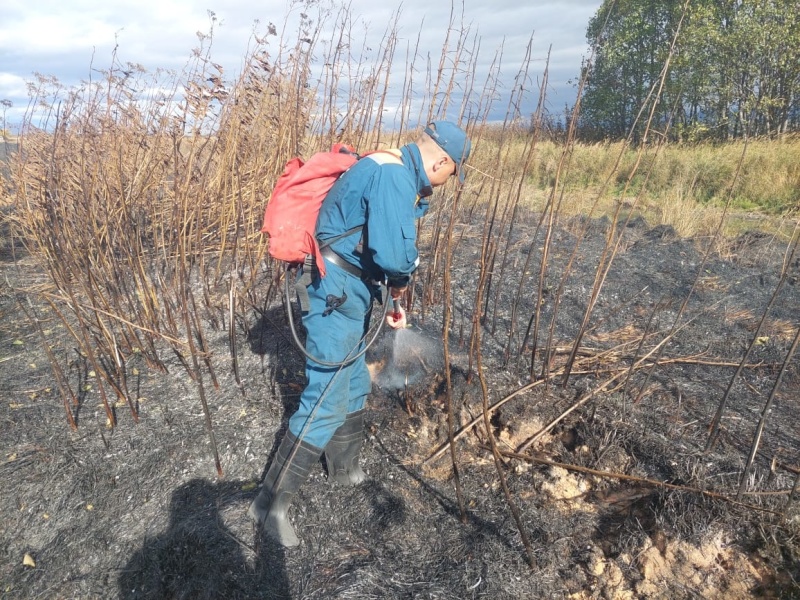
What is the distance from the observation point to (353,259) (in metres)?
1.92

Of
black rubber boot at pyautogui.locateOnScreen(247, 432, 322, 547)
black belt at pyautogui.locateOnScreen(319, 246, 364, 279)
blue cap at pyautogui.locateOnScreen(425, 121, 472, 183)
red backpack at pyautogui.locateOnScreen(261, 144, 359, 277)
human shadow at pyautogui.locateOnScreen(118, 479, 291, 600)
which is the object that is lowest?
human shadow at pyautogui.locateOnScreen(118, 479, 291, 600)

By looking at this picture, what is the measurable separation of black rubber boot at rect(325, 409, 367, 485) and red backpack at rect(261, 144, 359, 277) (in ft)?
2.45

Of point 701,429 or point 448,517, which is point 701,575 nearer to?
point 701,429

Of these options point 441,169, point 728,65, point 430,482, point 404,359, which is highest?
point 728,65

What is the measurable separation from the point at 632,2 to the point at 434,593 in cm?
1866

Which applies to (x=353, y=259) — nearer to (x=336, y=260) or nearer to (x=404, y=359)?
(x=336, y=260)

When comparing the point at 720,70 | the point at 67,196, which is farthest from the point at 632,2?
the point at 67,196

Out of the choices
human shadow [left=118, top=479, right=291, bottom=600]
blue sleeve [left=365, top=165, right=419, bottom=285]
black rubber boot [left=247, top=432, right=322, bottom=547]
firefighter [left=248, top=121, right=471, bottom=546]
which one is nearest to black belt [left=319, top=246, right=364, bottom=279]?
firefighter [left=248, top=121, right=471, bottom=546]

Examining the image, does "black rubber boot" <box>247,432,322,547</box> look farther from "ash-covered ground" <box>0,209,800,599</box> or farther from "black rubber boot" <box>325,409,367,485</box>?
"black rubber boot" <box>325,409,367,485</box>

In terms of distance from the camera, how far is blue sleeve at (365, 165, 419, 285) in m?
1.70

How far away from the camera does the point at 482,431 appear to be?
2510 mm

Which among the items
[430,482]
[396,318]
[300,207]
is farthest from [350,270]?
[430,482]

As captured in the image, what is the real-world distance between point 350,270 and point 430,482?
103 cm

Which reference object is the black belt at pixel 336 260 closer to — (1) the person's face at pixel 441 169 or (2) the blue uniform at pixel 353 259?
(2) the blue uniform at pixel 353 259
